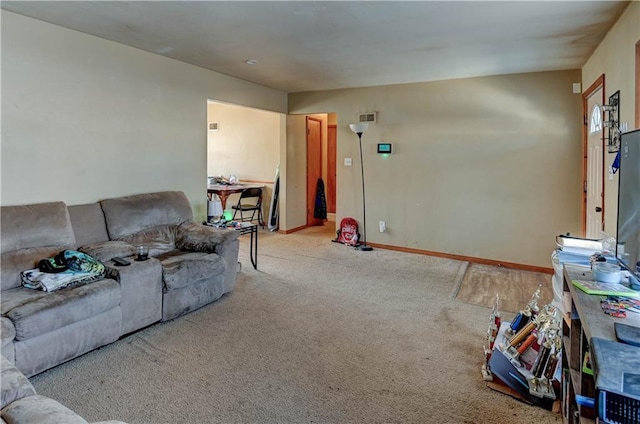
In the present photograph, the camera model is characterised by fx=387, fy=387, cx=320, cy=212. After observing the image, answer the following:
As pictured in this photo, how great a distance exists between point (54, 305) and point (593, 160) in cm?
479

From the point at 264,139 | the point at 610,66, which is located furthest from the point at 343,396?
the point at 264,139

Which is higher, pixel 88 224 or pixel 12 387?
pixel 88 224

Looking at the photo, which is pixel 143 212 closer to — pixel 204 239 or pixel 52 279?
pixel 204 239

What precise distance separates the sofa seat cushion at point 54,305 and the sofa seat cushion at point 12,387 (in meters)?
0.81

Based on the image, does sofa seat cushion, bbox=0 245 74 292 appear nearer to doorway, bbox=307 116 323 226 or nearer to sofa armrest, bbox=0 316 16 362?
sofa armrest, bbox=0 316 16 362

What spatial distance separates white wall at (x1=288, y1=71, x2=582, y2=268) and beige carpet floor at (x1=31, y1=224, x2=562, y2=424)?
5.04 ft

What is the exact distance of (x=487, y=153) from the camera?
16.2 ft

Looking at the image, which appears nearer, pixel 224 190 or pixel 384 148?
pixel 384 148

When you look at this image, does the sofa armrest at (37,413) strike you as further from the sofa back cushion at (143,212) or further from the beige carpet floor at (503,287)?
the beige carpet floor at (503,287)

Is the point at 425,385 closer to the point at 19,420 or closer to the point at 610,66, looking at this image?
the point at 19,420

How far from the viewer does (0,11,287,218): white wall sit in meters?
3.04

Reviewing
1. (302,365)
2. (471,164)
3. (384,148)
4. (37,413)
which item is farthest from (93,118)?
(471,164)

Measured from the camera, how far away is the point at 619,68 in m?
2.88

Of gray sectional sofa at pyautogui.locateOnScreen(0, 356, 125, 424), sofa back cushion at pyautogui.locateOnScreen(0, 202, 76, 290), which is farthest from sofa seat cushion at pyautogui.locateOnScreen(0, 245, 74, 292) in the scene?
gray sectional sofa at pyautogui.locateOnScreen(0, 356, 125, 424)
